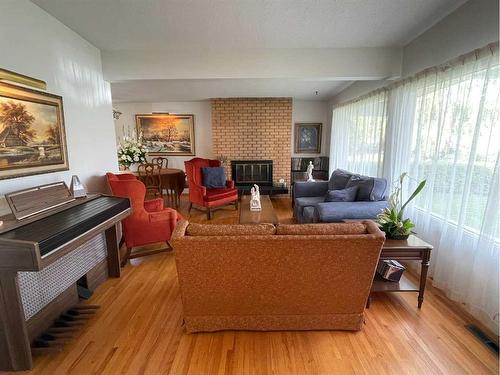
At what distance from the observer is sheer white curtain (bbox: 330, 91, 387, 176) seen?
3348 millimetres

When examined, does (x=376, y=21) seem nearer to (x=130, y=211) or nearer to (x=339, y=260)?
(x=339, y=260)

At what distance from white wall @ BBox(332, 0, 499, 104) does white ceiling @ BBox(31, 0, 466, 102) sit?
87 millimetres

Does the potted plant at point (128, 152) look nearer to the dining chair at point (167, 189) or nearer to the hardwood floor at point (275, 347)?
the dining chair at point (167, 189)

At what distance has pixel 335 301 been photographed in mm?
1615

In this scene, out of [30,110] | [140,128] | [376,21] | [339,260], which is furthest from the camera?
[140,128]

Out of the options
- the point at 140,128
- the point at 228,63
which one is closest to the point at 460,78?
the point at 228,63

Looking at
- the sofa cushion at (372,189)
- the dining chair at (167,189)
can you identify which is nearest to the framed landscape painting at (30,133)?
the dining chair at (167,189)

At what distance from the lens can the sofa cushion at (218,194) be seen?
421cm

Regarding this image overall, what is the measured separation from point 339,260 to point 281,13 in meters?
2.15

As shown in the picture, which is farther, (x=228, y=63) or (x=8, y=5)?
(x=228, y=63)

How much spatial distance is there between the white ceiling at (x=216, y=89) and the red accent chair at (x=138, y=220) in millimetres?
2077

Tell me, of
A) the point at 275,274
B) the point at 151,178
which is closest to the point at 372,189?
the point at 275,274

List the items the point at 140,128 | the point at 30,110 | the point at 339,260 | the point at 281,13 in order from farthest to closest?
1. the point at 140,128
2. the point at 281,13
3. the point at 30,110
4. the point at 339,260

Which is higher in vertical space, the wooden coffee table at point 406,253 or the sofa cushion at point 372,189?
the sofa cushion at point 372,189
